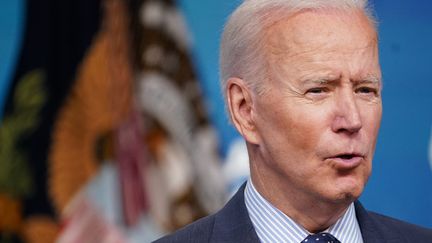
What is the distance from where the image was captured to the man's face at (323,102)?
209 cm

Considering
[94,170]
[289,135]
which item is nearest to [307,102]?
[289,135]

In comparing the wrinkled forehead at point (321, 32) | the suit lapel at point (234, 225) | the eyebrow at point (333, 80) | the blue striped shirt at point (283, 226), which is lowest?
the suit lapel at point (234, 225)

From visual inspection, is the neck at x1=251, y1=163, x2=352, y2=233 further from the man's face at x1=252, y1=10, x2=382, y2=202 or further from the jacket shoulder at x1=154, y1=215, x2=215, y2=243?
the jacket shoulder at x1=154, y1=215, x2=215, y2=243

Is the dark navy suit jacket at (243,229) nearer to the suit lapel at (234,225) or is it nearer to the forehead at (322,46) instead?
the suit lapel at (234,225)

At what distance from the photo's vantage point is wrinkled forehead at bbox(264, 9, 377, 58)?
7.02 feet

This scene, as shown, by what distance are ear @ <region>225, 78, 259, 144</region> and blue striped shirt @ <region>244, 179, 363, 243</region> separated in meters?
0.13

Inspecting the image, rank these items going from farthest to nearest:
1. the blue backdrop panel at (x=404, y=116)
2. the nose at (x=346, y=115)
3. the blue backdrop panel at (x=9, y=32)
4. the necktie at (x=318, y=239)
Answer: the blue backdrop panel at (x=9, y=32) < the blue backdrop panel at (x=404, y=116) < the necktie at (x=318, y=239) < the nose at (x=346, y=115)

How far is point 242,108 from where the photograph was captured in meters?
2.30

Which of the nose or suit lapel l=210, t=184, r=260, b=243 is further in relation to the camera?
suit lapel l=210, t=184, r=260, b=243

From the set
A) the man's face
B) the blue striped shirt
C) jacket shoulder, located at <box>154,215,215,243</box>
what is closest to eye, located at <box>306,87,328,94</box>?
the man's face

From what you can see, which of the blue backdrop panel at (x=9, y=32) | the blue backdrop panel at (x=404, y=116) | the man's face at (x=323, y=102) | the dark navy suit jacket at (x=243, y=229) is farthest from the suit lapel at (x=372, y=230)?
the blue backdrop panel at (x=9, y=32)

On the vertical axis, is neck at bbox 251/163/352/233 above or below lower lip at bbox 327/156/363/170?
below

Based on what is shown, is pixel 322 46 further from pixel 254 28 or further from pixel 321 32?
pixel 254 28

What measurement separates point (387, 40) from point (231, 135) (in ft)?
2.06
